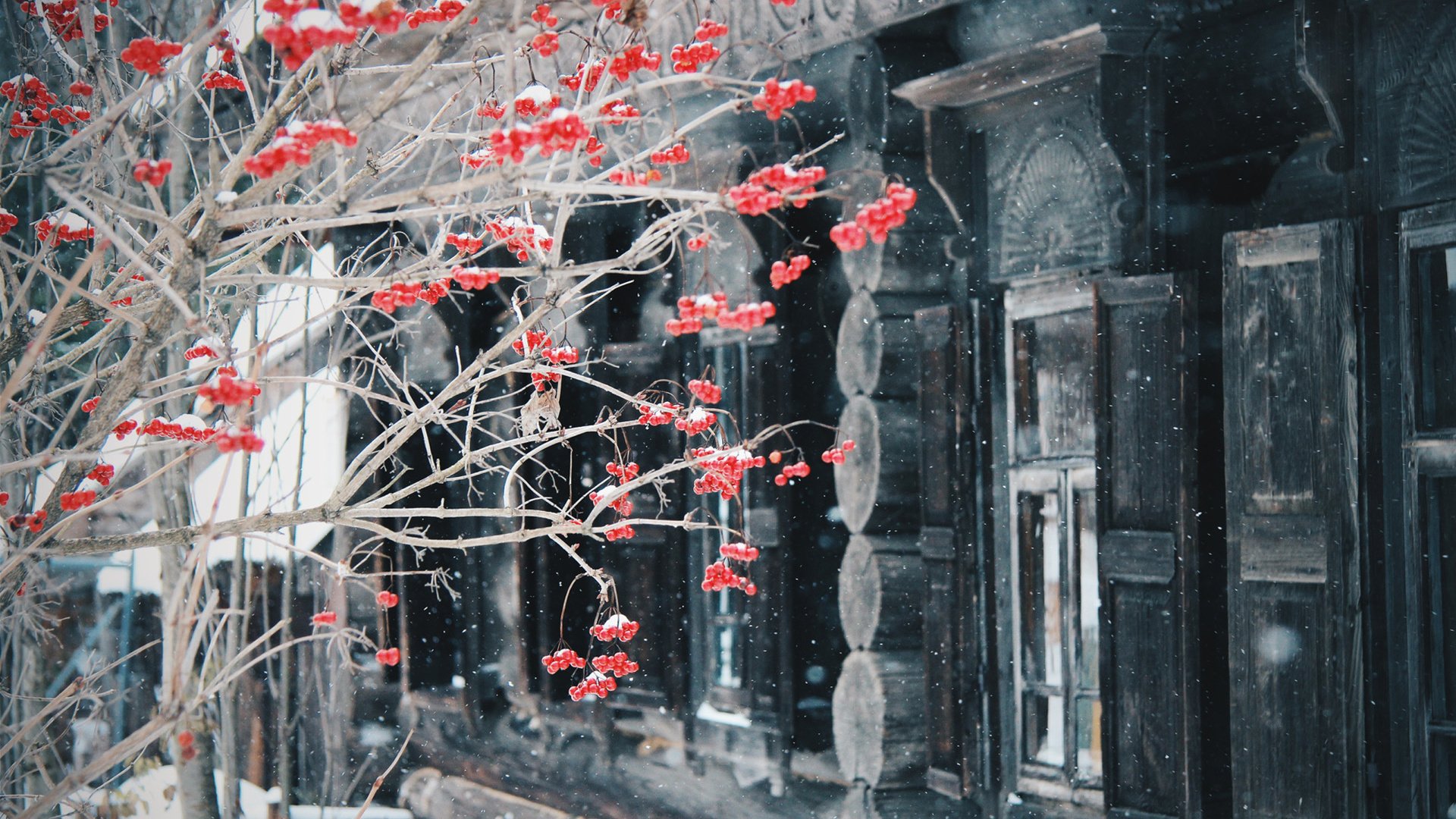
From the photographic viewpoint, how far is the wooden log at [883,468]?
5.34 meters

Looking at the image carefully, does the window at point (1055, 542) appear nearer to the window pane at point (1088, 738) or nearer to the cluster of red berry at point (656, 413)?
the window pane at point (1088, 738)

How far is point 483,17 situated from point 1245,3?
13.1ft

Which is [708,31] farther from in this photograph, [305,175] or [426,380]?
[426,380]

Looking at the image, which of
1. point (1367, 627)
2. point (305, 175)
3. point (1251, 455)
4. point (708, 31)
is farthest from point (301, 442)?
point (1367, 627)

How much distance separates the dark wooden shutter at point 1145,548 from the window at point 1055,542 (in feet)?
0.28

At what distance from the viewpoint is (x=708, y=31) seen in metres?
3.50

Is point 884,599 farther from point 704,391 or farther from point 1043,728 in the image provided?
point 704,391

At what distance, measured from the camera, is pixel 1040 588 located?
15.9 ft

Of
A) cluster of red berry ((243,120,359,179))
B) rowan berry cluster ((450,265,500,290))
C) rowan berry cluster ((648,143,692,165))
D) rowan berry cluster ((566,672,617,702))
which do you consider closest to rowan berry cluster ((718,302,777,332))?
rowan berry cluster ((450,265,500,290))

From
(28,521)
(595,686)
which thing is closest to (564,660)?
(595,686)

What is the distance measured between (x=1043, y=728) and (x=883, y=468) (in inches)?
47.7

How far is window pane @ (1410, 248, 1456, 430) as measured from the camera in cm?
362

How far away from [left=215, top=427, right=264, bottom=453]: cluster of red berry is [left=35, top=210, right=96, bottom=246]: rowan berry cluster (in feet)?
3.25

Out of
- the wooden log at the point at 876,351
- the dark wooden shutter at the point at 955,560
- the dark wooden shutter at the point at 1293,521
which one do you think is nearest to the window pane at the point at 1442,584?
the dark wooden shutter at the point at 1293,521
